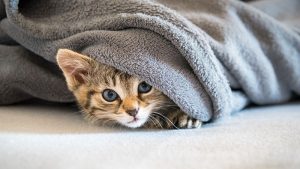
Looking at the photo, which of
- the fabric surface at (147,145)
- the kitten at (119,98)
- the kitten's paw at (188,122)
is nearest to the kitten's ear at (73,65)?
the kitten at (119,98)

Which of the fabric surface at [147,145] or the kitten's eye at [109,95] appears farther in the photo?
the kitten's eye at [109,95]

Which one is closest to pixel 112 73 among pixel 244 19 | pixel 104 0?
pixel 104 0

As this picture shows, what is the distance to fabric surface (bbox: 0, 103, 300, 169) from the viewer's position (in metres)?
0.79

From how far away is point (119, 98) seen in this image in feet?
3.51

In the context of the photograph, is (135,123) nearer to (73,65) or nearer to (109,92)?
(109,92)

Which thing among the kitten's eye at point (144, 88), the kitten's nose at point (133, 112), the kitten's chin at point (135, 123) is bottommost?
the kitten's chin at point (135, 123)

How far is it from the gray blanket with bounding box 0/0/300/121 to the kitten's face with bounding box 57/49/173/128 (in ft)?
0.16

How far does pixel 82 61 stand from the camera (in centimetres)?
105

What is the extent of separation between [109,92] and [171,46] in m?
0.21

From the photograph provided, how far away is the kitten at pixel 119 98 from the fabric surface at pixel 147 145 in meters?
0.04

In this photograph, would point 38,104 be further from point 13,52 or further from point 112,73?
point 112,73

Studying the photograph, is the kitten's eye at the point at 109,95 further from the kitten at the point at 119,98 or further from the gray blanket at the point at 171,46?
the gray blanket at the point at 171,46

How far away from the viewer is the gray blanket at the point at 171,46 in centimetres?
98

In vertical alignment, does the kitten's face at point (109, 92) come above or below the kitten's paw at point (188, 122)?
above
